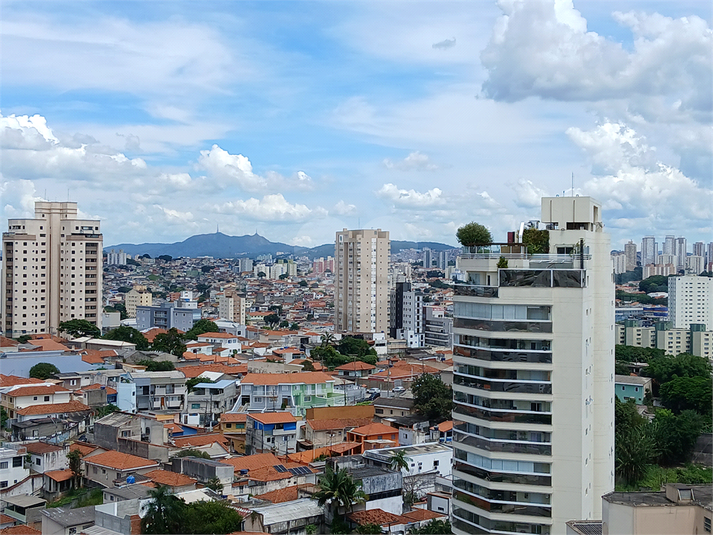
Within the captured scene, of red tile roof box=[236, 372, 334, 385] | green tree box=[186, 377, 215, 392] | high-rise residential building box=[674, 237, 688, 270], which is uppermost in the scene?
high-rise residential building box=[674, 237, 688, 270]

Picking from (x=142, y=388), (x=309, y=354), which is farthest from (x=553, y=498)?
(x=309, y=354)

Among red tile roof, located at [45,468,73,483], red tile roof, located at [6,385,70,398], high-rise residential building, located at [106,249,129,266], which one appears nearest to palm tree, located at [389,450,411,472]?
red tile roof, located at [45,468,73,483]

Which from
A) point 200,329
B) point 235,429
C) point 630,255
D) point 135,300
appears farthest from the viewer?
point 630,255

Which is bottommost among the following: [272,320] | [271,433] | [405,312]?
[272,320]

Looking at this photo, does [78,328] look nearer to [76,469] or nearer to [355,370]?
[355,370]

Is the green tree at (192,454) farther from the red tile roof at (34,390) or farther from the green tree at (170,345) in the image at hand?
the green tree at (170,345)

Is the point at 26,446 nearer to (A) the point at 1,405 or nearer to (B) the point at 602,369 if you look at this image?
(A) the point at 1,405

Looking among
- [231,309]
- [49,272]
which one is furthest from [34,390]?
[231,309]

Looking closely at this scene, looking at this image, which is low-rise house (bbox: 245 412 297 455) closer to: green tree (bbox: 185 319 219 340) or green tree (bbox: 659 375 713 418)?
green tree (bbox: 659 375 713 418)
